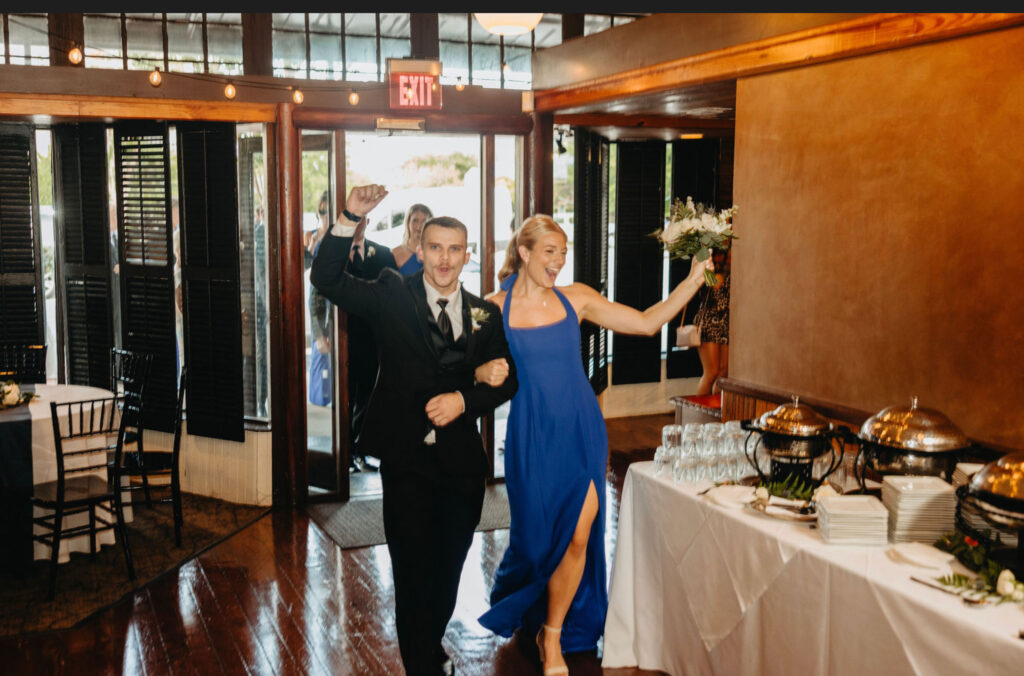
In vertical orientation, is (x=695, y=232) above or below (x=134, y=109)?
below

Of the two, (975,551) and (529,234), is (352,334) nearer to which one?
(529,234)

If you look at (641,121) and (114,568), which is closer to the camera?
(114,568)

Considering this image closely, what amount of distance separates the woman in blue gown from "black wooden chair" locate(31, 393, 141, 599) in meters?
2.28

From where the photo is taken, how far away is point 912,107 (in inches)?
148

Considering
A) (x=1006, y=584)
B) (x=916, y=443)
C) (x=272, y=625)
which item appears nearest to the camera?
(x=1006, y=584)

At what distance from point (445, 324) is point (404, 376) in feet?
0.78

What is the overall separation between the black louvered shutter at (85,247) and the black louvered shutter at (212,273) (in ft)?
2.14

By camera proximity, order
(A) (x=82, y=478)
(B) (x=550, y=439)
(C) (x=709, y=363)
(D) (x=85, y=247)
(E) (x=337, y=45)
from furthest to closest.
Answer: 1. (C) (x=709, y=363)
2. (D) (x=85, y=247)
3. (E) (x=337, y=45)
4. (A) (x=82, y=478)
5. (B) (x=550, y=439)

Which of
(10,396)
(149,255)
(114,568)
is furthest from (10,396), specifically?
(149,255)

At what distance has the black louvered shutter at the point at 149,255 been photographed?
596cm

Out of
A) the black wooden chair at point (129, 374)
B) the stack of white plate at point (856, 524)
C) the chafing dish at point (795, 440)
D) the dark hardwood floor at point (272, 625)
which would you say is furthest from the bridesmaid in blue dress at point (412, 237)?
the stack of white plate at point (856, 524)

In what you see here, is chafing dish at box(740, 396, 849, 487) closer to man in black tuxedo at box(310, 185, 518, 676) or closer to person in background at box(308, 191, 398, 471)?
man in black tuxedo at box(310, 185, 518, 676)

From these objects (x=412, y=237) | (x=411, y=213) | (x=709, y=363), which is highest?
(x=411, y=213)

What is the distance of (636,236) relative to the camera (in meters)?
8.38
